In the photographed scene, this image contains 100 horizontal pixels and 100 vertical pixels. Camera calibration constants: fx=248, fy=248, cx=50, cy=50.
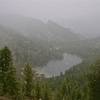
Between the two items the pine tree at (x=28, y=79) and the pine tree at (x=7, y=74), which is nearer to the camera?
the pine tree at (x=7, y=74)

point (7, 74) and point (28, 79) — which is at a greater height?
point (7, 74)

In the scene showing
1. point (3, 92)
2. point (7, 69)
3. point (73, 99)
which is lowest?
point (73, 99)

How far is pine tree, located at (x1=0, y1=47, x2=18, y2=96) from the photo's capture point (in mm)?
47719

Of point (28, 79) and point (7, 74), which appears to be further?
point (28, 79)

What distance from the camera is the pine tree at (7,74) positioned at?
47.7 metres

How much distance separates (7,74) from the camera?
4825cm

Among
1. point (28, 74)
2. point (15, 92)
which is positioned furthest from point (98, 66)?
point (28, 74)

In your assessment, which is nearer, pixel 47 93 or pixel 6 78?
pixel 6 78

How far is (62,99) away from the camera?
83.8 meters

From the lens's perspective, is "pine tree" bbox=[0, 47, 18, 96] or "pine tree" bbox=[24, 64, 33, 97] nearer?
"pine tree" bbox=[0, 47, 18, 96]

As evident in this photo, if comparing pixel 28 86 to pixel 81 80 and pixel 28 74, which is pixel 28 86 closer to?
pixel 28 74

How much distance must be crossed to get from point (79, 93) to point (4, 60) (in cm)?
4411

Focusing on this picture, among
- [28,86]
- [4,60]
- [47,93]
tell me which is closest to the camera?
[4,60]

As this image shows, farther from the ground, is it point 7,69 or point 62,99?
point 7,69
